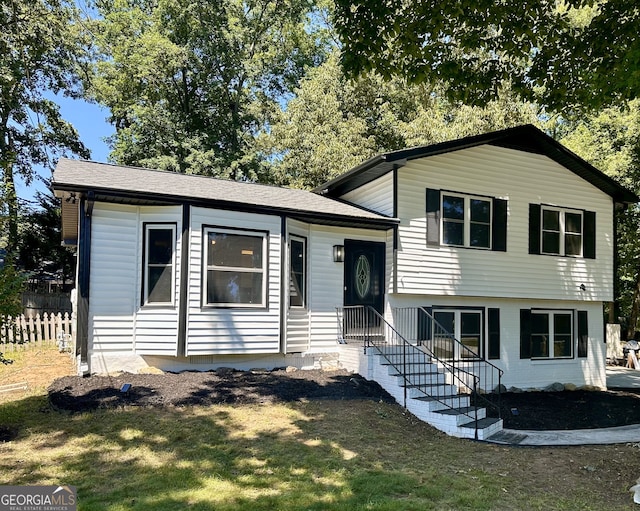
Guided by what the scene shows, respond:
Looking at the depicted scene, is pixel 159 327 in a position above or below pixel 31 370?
above

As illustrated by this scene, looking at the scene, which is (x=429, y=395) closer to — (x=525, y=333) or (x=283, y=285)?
(x=283, y=285)

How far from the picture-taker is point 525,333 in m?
12.4

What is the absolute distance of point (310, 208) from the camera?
1037cm

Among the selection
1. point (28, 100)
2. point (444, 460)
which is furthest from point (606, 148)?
point (28, 100)

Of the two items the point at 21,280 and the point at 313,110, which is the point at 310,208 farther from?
the point at 313,110

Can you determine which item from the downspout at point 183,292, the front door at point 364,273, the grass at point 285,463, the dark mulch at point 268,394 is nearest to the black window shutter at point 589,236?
the dark mulch at point 268,394

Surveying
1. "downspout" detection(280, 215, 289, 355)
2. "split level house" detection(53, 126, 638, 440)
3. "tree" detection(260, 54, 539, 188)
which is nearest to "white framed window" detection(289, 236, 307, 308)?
"split level house" detection(53, 126, 638, 440)

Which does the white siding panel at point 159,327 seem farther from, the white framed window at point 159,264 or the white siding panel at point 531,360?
the white siding panel at point 531,360

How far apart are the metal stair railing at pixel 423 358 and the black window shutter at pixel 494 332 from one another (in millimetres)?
420

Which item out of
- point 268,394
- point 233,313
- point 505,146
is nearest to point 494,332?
point 505,146

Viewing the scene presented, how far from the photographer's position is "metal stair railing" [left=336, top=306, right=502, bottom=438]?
29.3ft

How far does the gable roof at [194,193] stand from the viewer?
8523 mm

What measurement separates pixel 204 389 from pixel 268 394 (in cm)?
106

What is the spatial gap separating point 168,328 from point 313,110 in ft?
46.0
